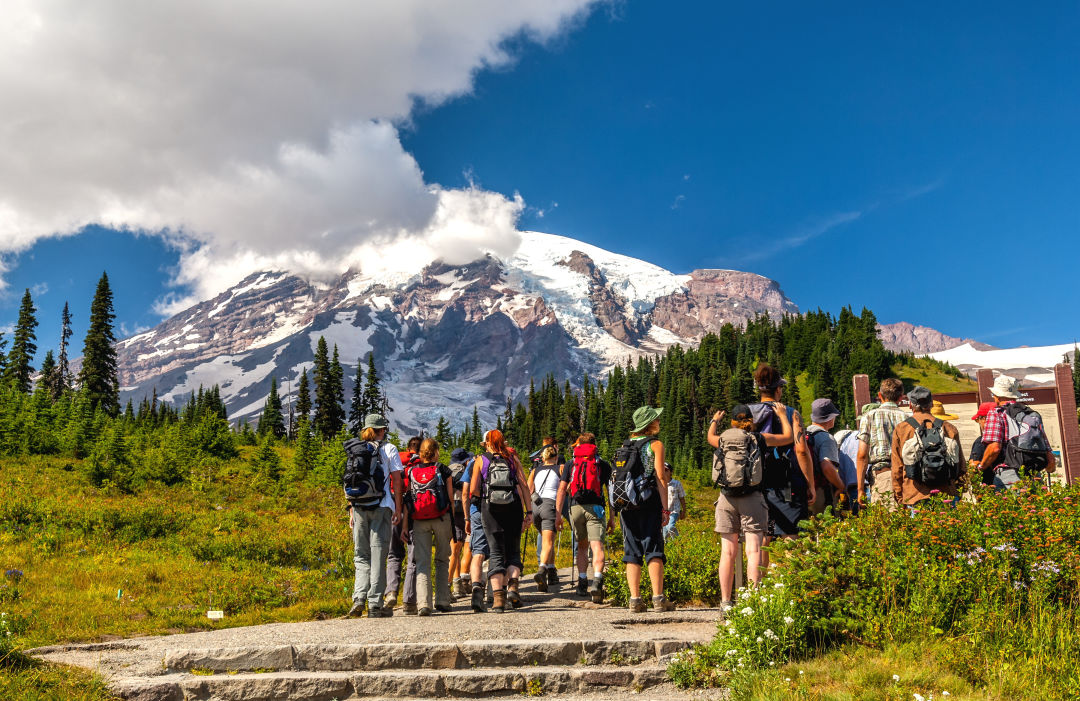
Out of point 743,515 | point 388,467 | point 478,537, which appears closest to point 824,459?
point 743,515

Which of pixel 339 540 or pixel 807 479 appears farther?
pixel 339 540

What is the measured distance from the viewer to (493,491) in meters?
9.07

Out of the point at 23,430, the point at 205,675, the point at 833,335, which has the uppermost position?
the point at 833,335

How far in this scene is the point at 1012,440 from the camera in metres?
8.66

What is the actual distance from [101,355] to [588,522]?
2550 inches

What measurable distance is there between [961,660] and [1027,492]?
2.13 metres

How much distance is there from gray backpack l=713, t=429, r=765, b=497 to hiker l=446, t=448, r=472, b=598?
4.19 m

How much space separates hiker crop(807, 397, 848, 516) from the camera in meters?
7.83

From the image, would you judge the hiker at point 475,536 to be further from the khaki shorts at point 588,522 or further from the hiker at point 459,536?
the khaki shorts at point 588,522

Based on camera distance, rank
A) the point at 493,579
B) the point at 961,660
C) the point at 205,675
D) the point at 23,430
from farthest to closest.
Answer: the point at 23,430 → the point at 493,579 → the point at 205,675 → the point at 961,660

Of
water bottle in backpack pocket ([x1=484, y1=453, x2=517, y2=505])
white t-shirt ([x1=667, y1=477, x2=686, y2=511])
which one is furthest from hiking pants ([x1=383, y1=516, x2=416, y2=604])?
white t-shirt ([x1=667, y1=477, x2=686, y2=511])

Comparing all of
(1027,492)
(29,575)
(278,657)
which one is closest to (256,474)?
(29,575)

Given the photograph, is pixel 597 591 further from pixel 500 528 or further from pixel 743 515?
pixel 743 515

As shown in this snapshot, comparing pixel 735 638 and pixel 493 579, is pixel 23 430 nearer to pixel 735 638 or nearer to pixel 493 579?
pixel 493 579
